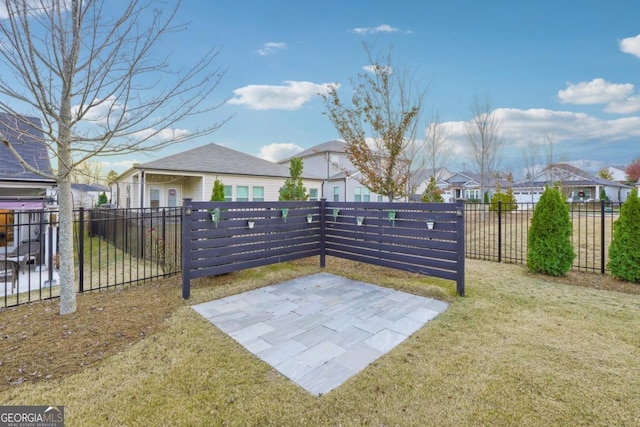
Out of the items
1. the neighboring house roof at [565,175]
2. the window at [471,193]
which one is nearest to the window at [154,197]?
the neighboring house roof at [565,175]

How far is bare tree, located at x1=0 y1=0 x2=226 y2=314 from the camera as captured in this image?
3.06 meters

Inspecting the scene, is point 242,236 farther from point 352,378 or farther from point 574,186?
point 574,186

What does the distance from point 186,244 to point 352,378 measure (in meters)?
3.09

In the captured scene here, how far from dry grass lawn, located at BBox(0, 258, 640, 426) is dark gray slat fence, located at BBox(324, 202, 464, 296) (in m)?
0.75

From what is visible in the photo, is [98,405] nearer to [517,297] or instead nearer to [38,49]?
[38,49]

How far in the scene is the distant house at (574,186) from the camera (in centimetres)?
2170

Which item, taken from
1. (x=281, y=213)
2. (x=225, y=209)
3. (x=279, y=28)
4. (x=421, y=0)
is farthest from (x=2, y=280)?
(x=421, y=0)

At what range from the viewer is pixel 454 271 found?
14.5 ft

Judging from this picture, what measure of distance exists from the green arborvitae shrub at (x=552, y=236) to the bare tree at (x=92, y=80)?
238 inches

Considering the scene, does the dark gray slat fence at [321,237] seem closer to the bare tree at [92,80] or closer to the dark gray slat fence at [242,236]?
the dark gray slat fence at [242,236]

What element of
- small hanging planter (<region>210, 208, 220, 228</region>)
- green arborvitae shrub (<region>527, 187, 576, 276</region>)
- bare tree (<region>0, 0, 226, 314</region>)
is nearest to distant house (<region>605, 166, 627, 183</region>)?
green arborvitae shrub (<region>527, 187, 576, 276</region>)

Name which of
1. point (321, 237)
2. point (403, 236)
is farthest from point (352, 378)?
point (321, 237)

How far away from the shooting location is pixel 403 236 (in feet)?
16.3

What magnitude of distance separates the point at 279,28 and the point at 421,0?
13.1 feet
